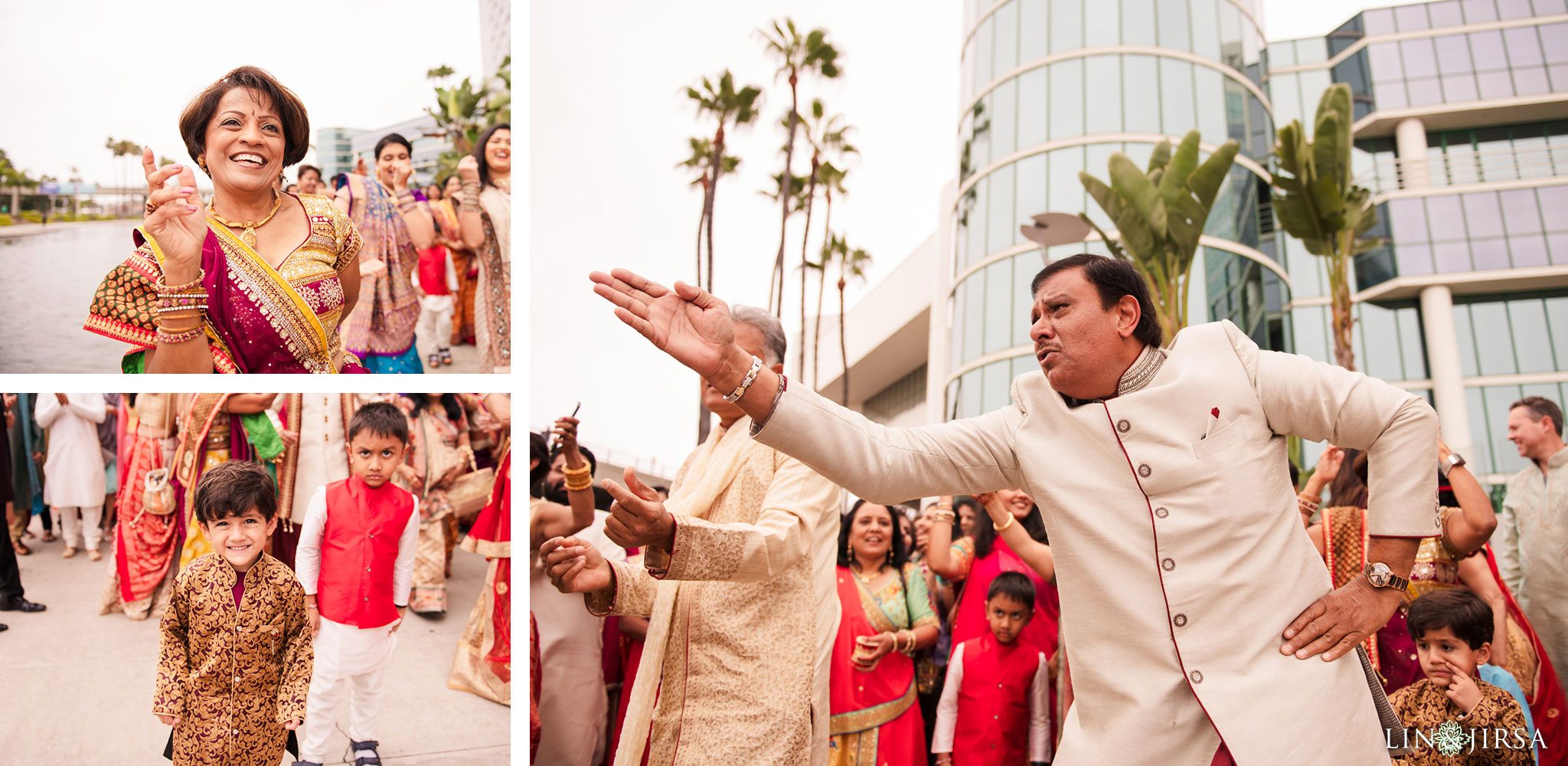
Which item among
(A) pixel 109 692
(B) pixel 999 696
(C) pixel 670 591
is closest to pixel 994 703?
(B) pixel 999 696

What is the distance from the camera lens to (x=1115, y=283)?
2191 mm

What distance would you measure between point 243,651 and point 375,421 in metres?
0.70

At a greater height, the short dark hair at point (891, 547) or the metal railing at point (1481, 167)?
the metal railing at point (1481, 167)

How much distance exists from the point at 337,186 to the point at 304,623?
1.15m

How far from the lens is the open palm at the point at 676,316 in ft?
5.90

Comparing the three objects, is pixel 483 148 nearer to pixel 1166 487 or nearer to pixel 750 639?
pixel 750 639

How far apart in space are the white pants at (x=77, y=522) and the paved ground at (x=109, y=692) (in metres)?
0.03

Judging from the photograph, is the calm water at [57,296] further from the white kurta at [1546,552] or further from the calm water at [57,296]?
the white kurta at [1546,552]

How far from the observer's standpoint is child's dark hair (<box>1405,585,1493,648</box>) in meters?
3.56

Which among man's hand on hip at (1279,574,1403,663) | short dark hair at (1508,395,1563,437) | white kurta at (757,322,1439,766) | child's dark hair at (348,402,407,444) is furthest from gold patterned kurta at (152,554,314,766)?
short dark hair at (1508,395,1563,437)

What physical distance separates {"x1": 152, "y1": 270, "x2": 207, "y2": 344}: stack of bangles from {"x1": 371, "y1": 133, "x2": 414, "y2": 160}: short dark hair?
0.54 meters

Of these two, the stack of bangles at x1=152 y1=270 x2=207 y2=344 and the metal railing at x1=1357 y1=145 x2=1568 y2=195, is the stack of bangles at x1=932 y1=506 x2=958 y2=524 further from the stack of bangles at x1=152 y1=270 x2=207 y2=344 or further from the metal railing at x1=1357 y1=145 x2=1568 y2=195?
the metal railing at x1=1357 y1=145 x2=1568 y2=195

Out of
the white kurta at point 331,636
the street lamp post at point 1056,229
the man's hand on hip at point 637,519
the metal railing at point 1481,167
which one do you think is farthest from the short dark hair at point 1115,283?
the metal railing at point 1481,167

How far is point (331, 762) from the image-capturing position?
2586mm
